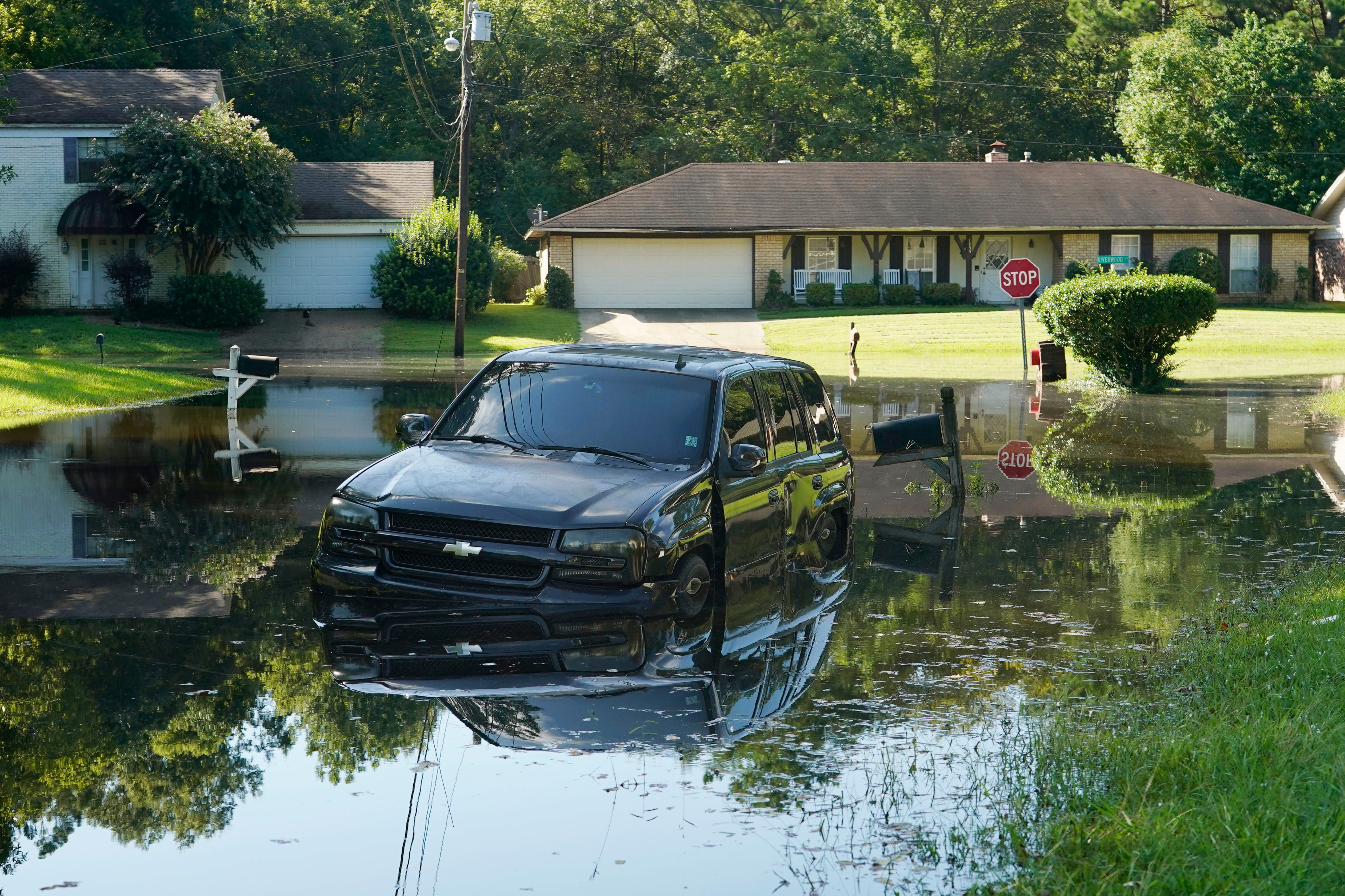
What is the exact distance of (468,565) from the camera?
7.92 m

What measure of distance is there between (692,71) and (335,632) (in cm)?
6487

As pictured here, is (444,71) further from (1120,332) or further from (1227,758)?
(1227,758)

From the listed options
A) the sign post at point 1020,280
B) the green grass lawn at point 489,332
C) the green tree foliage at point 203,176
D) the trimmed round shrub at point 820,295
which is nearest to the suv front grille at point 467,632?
the sign post at point 1020,280

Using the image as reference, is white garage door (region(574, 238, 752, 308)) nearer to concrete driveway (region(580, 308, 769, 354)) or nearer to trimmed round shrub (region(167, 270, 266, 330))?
concrete driveway (region(580, 308, 769, 354))

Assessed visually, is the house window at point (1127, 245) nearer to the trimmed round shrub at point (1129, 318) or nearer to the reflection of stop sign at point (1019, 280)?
the reflection of stop sign at point (1019, 280)

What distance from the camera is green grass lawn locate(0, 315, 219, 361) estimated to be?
1433 inches

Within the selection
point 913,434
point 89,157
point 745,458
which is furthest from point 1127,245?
point 745,458

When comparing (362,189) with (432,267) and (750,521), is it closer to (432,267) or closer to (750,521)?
(432,267)

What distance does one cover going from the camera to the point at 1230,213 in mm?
53188

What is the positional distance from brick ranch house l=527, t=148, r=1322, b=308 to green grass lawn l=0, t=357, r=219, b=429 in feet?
81.7

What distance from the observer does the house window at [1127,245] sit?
5306 centimetres

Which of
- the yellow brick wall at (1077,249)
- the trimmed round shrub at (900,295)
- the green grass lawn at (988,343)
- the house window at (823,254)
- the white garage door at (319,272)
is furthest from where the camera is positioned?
the house window at (823,254)

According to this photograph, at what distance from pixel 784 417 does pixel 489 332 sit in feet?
113

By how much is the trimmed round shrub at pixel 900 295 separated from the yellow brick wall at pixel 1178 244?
9.29 m
